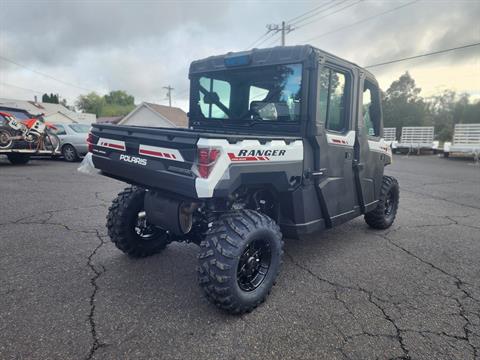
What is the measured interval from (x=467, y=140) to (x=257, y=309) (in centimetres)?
2170

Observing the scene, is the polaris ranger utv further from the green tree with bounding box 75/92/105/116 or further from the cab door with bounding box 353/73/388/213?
the green tree with bounding box 75/92/105/116

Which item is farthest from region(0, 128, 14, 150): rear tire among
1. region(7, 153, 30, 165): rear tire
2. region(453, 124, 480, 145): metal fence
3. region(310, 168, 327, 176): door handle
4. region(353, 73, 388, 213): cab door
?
region(453, 124, 480, 145): metal fence

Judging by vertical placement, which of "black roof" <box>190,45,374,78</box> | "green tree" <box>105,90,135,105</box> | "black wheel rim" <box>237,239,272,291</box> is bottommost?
"black wheel rim" <box>237,239,272,291</box>

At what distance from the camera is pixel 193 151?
7.51ft

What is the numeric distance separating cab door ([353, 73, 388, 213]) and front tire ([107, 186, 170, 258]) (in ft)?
8.61

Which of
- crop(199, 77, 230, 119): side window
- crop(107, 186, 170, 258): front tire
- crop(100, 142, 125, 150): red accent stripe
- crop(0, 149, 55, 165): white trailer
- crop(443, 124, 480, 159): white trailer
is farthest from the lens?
crop(443, 124, 480, 159): white trailer

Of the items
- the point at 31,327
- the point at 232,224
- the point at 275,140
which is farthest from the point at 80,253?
the point at 275,140

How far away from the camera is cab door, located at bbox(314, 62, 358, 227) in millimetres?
3189

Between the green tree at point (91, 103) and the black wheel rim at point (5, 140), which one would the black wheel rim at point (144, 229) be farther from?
the green tree at point (91, 103)

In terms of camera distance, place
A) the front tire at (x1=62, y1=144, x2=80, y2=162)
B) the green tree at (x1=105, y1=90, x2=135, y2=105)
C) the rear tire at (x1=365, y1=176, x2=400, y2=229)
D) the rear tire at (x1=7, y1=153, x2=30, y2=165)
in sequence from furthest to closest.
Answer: the green tree at (x1=105, y1=90, x2=135, y2=105), the front tire at (x1=62, y1=144, x2=80, y2=162), the rear tire at (x1=7, y1=153, x2=30, y2=165), the rear tire at (x1=365, y1=176, x2=400, y2=229)

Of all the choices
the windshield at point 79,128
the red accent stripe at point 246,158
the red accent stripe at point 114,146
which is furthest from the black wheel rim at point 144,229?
the windshield at point 79,128

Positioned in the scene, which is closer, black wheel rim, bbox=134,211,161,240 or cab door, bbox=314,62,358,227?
cab door, bbox=314,62,358,227

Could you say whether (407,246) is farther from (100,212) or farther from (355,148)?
(100,212)

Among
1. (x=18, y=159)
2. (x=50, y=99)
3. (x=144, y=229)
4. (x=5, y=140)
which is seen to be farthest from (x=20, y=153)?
(x=50, y=99)
